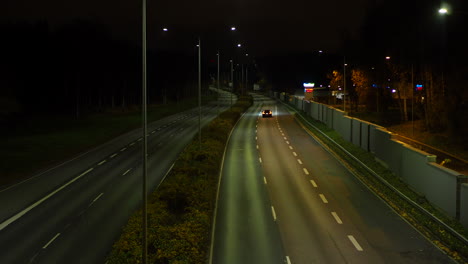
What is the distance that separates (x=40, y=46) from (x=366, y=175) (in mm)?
63213

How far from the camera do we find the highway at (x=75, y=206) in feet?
55.9

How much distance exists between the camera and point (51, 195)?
83.1 ft

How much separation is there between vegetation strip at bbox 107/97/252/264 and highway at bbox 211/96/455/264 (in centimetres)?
88

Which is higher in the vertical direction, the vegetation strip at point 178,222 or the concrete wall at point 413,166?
the concrete wall at point 413,166

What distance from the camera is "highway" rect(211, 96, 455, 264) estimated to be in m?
16.4

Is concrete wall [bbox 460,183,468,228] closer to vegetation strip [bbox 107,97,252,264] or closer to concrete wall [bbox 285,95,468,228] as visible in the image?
concrete wall [bbox 285,95,468,228]

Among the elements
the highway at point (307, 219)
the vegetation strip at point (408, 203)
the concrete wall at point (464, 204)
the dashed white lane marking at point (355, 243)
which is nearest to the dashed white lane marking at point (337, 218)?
the highway at point (307, 219)

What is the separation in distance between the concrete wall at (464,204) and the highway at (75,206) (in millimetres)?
13303

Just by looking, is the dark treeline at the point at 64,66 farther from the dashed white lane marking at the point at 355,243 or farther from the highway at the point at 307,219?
the dashed white lane marking at the point at 355,243

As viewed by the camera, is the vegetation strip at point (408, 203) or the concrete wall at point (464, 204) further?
the concrete wall at point (464, 204)

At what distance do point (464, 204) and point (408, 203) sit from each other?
14.9 ft

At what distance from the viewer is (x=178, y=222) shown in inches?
715

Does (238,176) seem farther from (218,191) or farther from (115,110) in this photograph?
(115,110)

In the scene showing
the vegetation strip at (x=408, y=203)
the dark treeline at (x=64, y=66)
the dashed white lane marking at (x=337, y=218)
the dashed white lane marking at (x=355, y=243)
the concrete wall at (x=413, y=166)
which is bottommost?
the dashed white lane marking at (x=355, y=243)
